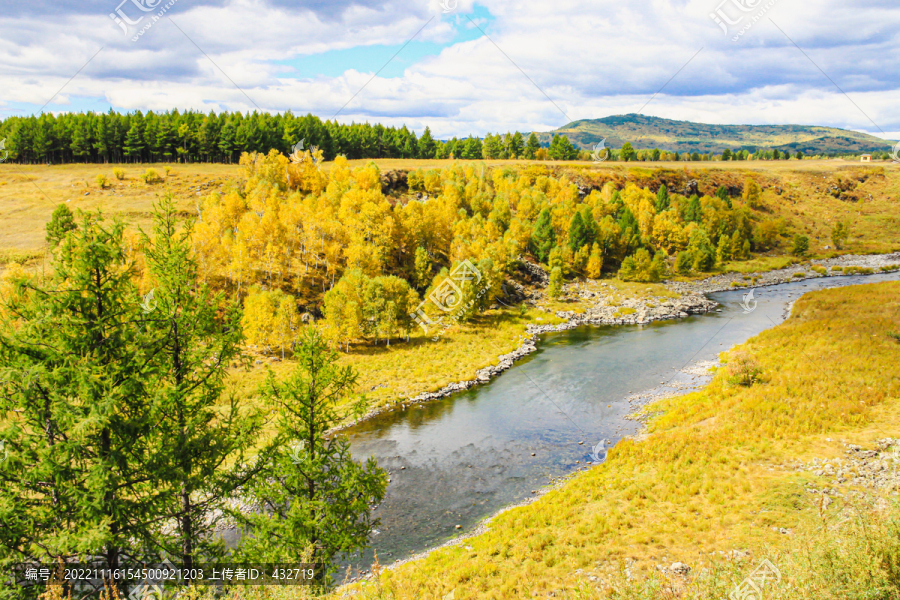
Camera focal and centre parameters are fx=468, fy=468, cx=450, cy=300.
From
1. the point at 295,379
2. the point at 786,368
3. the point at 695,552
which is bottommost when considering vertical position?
the point at 695,552

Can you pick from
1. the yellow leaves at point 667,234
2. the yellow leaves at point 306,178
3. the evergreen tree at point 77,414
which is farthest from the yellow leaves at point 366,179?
the evergreen tree at point 77,414

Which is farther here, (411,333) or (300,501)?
(411,333)

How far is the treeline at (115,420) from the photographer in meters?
9.03

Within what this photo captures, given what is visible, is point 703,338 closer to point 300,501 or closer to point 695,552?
point 695,552

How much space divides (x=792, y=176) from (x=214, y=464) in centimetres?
17828

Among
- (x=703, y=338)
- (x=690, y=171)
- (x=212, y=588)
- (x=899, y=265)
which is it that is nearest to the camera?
(x=212, y=588)

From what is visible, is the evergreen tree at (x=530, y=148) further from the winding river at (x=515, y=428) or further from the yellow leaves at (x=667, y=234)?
the winding river at (x=515, y=428)

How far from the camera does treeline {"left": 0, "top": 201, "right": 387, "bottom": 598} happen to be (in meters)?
9.03

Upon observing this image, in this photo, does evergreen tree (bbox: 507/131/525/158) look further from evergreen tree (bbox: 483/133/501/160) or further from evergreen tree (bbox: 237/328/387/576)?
evergreen tree (bbox: 237/328/387/576)

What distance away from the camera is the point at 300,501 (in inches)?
531

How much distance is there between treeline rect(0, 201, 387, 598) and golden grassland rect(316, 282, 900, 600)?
4707mm

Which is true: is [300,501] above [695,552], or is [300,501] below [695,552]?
above

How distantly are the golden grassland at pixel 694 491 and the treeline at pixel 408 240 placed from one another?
29.2m

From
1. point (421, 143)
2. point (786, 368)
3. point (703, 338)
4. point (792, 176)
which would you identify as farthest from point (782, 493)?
point (792, 176)
